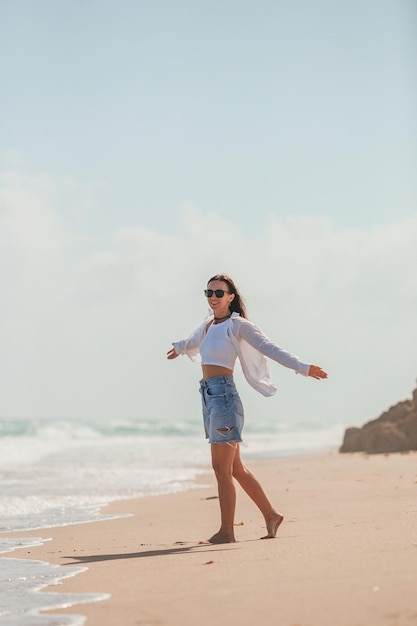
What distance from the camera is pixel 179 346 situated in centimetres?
641

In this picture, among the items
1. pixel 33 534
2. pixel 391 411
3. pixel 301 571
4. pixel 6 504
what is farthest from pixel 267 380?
pixel 391 411

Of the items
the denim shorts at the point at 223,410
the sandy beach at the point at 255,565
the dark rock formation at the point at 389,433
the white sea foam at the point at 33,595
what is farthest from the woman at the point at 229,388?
the dark rock formation at the point at 389,433

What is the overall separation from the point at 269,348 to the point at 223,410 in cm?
49

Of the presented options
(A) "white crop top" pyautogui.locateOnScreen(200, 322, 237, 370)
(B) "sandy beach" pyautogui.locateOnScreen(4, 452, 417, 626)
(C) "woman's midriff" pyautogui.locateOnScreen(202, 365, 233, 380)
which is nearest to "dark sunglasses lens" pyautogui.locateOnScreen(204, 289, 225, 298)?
(A) "white crop top" pyautogui.locateOnScreen(200, 322, 237, 370)

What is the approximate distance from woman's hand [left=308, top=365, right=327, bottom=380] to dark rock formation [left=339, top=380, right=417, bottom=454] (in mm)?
10292

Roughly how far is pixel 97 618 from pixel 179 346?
116 inches

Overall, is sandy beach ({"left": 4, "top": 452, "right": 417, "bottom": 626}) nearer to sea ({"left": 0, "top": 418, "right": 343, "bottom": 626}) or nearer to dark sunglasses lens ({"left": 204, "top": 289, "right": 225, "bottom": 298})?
sea ({"left": 0, "top": 418, "right": 343, "bottom": 626})

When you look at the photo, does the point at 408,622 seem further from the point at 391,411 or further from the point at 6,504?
the point at 391,411

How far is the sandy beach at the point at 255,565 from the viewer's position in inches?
137

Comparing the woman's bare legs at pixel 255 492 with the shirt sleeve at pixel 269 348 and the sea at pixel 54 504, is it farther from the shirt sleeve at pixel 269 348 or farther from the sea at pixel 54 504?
the sea at pixel 54 504

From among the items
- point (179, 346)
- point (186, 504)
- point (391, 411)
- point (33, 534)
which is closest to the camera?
point (179, 346)

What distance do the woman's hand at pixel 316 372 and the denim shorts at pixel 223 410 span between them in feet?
1.96

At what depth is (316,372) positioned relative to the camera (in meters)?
5.54

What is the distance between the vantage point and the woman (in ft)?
19.0
